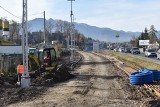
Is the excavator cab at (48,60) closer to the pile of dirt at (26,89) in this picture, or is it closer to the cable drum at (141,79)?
the pile of dirt at (26,89)

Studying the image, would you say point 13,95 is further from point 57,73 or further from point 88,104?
point 57,73

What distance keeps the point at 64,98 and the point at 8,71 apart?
20069mm

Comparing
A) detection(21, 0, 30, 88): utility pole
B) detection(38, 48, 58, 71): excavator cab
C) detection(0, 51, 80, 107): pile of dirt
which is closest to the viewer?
detection(0, 51, 80, 107): pile of dirt

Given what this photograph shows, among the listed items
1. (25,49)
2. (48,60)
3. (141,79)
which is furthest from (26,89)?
(48,60)

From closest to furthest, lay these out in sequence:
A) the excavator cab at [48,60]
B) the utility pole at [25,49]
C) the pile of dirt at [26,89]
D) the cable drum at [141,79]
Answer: the pile of dirt at [26,89] < the utility pole at [25,49] < the cable drum at [141,79] < the excavator cab at [48,60]

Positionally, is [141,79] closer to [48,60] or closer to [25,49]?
[25,49]

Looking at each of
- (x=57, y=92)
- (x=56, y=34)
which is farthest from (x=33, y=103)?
(x=56, y=34)

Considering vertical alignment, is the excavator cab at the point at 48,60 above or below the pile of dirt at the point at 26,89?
above

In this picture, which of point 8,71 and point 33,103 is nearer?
point 33,103

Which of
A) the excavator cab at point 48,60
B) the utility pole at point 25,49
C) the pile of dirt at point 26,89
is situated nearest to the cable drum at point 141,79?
the pile of dirt at point 26,89

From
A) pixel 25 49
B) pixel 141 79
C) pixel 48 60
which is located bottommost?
pixel 141 79

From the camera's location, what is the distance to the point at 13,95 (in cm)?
2080

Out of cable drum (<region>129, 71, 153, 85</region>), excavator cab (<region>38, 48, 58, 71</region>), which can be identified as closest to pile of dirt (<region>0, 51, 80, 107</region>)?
excavator cab (<region>38, 48, 58, 71</region>)

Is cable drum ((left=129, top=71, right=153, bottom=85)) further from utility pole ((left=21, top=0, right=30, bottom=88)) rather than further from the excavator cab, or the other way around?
the excavator cab
